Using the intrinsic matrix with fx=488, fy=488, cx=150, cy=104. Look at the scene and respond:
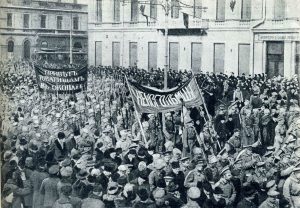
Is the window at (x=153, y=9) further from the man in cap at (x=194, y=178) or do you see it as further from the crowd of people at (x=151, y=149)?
the man in cap at (x=194, y=178)

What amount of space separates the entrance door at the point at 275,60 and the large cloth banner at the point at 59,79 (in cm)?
394

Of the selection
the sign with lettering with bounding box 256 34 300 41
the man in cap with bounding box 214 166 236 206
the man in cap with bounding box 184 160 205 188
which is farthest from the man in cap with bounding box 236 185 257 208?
the sign with lettering with bounding box 256 34 300 41

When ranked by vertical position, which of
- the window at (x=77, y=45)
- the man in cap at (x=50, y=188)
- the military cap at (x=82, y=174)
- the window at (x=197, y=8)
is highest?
the window at (x=197, y=8)

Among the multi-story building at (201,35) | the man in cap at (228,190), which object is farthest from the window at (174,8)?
the man in cap at (228,190)

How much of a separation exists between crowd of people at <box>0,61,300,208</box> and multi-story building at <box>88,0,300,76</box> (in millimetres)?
310

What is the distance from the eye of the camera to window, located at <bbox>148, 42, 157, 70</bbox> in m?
10.9

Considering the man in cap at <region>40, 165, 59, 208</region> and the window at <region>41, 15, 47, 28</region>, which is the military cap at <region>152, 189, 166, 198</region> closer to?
the man in cap at <region>40, 165, 59, 208</region>

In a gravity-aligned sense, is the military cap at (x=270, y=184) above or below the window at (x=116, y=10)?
below

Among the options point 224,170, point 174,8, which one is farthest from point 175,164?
point 174,8

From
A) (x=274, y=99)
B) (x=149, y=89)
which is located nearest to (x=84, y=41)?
(x=149, y=89)

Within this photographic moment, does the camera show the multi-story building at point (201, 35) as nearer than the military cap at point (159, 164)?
No

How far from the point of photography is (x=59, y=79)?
33.3 ft

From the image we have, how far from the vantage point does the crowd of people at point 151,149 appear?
6.39 meters

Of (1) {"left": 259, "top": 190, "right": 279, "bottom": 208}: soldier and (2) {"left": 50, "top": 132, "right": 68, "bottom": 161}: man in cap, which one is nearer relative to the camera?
(1) {"left": 259, "top": 190, "right": 279, "bottom": 208}: soldier
